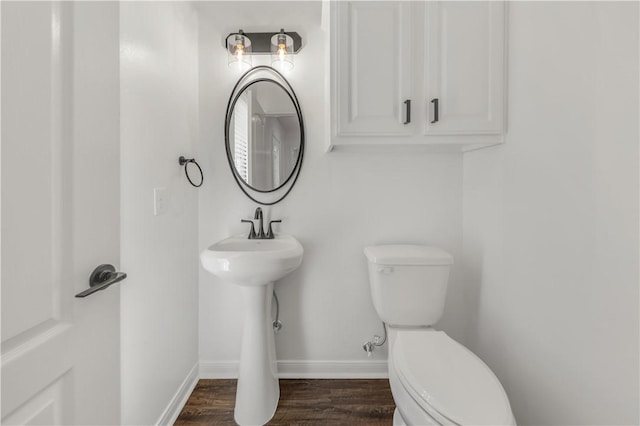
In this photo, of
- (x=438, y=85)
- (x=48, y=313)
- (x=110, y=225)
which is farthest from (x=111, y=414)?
(x=438, y=85)

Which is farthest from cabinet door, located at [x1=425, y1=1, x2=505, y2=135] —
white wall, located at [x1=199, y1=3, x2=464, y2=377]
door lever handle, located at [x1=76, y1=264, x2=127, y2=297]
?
door lever handle, located at [x1=76, y1=264, x2=127, y2=297]

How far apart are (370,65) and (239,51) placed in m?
0.81

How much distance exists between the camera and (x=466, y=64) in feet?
4.57

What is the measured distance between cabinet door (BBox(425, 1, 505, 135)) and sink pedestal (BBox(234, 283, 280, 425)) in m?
1.20

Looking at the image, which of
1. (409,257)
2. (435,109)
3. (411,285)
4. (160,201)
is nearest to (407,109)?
(435,109)

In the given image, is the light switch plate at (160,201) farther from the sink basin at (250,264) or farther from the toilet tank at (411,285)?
the toilet tank at (411,285)

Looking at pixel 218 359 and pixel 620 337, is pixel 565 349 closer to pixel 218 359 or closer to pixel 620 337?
pixel 620 337

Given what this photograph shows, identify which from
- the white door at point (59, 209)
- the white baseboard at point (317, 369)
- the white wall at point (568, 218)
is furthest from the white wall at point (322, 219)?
the white door at point (59, 209)

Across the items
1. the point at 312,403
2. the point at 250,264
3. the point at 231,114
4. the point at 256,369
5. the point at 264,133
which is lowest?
the point at 312,403

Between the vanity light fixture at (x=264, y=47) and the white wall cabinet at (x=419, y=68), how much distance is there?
1.43 ft

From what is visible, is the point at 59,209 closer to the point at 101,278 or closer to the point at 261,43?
the point at 101,278

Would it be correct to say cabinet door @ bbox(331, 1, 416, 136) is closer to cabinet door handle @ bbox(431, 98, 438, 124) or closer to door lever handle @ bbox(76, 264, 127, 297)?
cabinet door handle @ bbox(431, 98, 438, 124)

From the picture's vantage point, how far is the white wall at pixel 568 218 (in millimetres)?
867

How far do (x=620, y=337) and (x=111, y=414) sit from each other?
136 centimetres
